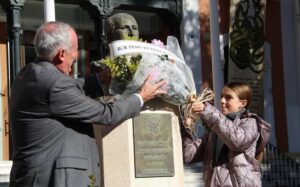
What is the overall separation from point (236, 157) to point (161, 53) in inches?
33.4

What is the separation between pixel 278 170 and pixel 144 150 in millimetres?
8710

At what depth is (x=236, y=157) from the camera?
467 cm

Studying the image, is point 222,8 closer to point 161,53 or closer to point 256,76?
point 256,76

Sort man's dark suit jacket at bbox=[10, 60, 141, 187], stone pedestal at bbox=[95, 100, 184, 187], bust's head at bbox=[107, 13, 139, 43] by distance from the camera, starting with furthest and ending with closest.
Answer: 1. bust's head at bbox=[107, 13, 139, 43]
2. stone pedestal at bbox=[95, 100, 184, 187]
3. man's dark suit jacket at bbox=[10, 60, 141, 187]

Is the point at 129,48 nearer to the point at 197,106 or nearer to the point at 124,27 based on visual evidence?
the point at 197,106

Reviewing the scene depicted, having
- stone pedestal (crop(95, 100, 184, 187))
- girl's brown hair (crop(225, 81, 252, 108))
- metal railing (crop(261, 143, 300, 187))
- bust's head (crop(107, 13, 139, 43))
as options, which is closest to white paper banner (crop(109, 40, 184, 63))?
stone pedestal (crop(95, 100, 184, 187))

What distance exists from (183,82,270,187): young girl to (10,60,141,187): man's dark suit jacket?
0.97 m

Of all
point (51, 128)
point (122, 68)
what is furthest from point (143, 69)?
point (51, 128)

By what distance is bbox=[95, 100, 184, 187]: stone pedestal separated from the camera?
4.91 meters

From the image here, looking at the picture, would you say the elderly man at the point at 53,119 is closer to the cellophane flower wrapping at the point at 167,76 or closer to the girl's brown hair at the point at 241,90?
the cellophane flower wrapping at the point at 167,76

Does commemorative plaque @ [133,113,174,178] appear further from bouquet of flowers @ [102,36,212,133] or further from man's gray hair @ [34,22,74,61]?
man's gray hair @ [34,22,74,61]

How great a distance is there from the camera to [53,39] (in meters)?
3.74

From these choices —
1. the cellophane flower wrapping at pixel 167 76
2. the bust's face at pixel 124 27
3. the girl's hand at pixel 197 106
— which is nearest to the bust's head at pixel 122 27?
the bust's face at pixel 124 27

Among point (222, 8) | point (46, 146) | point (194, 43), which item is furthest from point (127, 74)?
point (222, 8)
